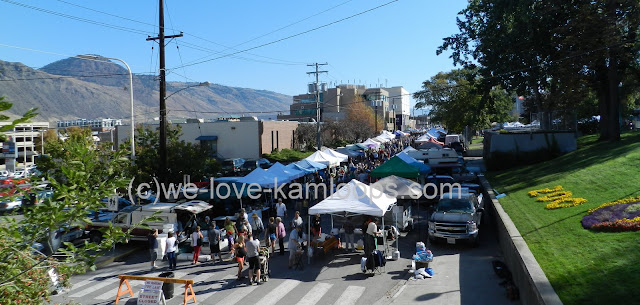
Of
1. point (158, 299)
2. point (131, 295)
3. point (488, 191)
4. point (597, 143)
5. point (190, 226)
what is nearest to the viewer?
point (158, 299)

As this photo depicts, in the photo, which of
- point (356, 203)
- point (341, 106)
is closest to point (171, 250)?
point (356, 203)

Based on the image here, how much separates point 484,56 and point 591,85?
6.90 metres

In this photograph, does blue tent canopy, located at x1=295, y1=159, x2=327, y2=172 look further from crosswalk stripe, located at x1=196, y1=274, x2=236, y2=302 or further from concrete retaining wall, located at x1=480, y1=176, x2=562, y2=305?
crosswalk stripe, located at x1=196, y1=274, x2=236, y2=302

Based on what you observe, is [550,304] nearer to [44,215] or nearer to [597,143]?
[44,215]

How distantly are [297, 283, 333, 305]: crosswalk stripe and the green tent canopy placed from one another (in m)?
11.0

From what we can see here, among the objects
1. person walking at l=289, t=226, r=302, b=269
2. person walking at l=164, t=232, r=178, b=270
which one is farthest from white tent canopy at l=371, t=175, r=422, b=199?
person walking at l=164, t=232, r=178, b=270

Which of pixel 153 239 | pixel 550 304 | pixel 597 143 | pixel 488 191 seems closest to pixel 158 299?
pixel 153 239

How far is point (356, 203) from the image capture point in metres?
15.1

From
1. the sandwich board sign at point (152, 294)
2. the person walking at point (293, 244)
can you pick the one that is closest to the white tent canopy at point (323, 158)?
the person walking at point (293, 244)

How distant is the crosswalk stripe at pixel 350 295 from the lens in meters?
11.3

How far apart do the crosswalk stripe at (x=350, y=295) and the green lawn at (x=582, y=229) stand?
4.39m

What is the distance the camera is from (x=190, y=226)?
60.8ft

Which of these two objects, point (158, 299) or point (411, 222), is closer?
point (158, 299)

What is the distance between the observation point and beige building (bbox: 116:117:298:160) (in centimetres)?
4809
